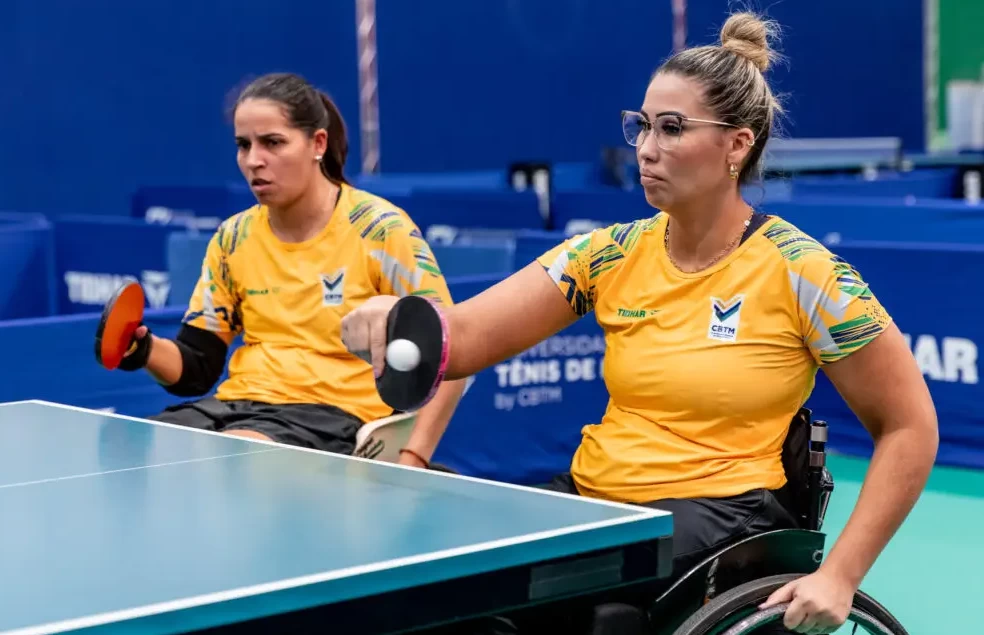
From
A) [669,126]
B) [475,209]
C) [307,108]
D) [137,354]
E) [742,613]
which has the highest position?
[307,108]

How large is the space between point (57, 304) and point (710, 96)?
504 cm

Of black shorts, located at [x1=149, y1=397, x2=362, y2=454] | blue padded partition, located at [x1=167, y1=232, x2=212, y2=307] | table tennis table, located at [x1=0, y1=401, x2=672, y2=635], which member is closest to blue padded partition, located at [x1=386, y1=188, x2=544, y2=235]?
blue padded partition, located at [x1=167, y1=232, x2=212, y2=307]

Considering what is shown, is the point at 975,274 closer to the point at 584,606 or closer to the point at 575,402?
the point at 575,402

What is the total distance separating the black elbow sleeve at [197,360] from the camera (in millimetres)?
3516

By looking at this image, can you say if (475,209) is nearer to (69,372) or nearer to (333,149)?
(69,372)

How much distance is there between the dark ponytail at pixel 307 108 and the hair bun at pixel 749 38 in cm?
133

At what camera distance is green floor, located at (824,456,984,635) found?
367 cm

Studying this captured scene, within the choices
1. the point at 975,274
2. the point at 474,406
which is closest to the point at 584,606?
the point at 474,406

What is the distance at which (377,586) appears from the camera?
169cm

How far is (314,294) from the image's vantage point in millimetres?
3500

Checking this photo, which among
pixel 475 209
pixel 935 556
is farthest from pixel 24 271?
pixel 935 556

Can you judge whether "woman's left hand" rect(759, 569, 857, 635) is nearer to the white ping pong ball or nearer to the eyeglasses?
the white ping pong ball

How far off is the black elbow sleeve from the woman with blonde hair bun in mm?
1294

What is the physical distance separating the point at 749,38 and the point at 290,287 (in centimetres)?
139
